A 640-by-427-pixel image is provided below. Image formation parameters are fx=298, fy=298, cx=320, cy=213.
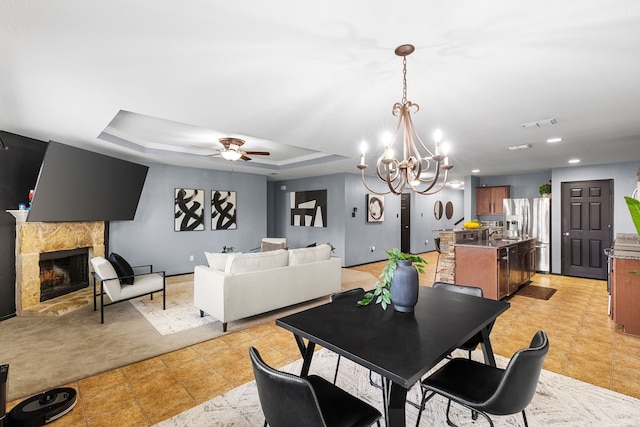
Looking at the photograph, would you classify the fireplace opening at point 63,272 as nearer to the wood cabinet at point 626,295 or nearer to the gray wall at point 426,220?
the wood cabinet at point 626,295

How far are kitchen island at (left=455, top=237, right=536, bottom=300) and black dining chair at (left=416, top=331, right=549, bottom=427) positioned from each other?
2.91 meters

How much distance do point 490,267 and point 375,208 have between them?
3729mm

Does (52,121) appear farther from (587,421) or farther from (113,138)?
(587,421)

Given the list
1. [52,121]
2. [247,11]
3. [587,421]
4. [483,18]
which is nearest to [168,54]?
[247,11]

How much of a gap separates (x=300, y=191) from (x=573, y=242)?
6.30 metres

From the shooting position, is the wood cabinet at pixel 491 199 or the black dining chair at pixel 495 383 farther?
the wood cabinet at pixel 491 199

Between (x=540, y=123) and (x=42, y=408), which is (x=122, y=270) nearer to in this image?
(x=42, y=408)

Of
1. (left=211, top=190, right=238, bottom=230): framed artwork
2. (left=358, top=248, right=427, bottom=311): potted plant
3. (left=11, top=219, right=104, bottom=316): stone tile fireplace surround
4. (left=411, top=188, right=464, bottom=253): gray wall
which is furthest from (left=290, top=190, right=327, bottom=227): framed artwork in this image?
(left=358, top=248, right=427, bottom=311): potted plant

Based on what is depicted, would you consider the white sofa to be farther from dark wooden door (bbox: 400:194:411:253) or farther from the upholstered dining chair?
dark wooden door (bbox: 400:194:411:253)

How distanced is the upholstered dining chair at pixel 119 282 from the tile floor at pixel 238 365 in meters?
1.30

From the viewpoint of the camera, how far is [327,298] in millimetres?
4602

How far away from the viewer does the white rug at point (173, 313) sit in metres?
3.50

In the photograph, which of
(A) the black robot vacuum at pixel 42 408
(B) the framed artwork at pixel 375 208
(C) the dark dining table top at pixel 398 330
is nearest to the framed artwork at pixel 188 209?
(B) the framed artwork at pixel 375 208

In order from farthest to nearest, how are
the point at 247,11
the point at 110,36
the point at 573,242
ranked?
the point at 573,242
the point at 110,36
the point at 247,11
